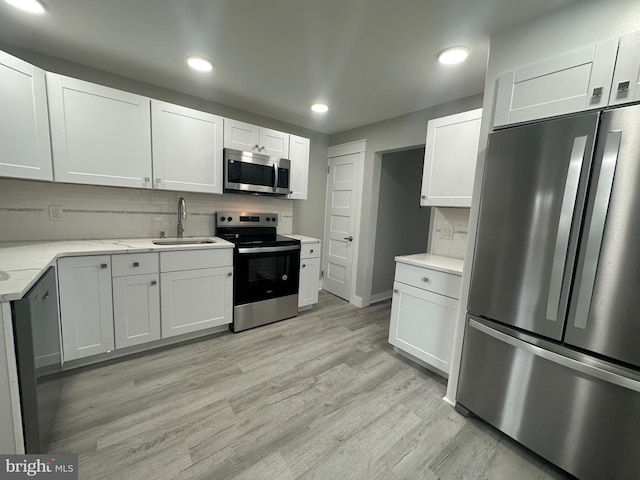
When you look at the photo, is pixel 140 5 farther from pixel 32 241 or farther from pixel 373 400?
pixel 373 400

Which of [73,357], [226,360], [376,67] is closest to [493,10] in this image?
[376,67]

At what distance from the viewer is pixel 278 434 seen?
1533mm

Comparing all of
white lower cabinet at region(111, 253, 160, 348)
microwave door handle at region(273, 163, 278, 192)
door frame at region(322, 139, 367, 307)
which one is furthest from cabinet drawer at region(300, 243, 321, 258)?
white lower cabinet at region(111, 253, 160, 348)

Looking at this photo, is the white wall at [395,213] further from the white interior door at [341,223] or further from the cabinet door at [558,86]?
the cabinet door at [558,86]

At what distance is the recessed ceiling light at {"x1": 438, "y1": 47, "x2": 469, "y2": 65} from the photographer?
1767mm

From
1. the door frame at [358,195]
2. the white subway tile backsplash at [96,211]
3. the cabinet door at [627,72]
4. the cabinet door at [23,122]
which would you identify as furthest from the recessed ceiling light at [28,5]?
the cabinet door at [627,72]

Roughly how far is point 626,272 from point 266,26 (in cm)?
232

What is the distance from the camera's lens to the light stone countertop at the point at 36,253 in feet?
3.58

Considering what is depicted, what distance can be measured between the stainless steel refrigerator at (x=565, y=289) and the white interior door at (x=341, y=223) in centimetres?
213

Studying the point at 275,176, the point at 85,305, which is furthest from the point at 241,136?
the point at 85,305

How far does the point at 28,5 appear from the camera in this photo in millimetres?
1529

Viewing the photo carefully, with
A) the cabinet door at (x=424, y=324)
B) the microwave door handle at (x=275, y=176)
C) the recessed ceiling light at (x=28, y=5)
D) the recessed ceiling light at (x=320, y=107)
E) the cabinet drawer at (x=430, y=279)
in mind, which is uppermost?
the recessed ceiling light at (x=320, y=107)

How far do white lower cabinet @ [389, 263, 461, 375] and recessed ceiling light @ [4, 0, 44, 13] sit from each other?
9.84 ft

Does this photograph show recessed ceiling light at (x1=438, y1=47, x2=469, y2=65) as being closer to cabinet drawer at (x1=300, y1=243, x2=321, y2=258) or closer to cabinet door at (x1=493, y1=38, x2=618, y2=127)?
cabinet door at (x1=493, y1=38, x2=618, y2=127)
